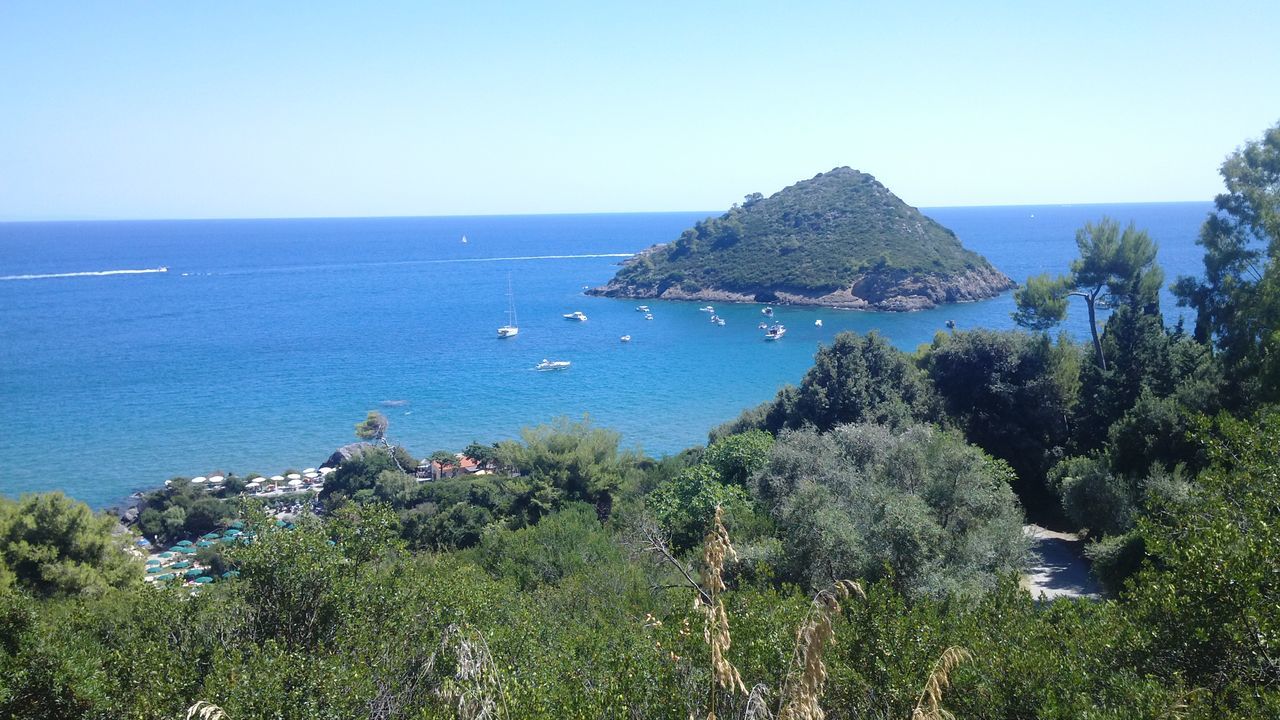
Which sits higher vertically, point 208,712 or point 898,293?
point 208,712

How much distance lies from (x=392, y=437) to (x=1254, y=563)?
34.2m

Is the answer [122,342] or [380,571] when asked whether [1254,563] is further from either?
[122,342]

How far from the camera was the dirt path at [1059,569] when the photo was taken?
13438 mm

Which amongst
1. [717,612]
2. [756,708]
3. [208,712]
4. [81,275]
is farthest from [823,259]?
[81,275]

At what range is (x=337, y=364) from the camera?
164 feet

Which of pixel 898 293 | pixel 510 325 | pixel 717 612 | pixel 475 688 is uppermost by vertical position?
pixel 717 612

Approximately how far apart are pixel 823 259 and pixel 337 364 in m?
47.5

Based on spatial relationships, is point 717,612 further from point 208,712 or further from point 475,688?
point 208,712

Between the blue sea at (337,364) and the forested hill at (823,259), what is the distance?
4.30 meters

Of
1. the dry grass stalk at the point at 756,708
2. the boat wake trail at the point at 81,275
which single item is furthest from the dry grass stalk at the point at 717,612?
the boat wake trail at the point at 81,275

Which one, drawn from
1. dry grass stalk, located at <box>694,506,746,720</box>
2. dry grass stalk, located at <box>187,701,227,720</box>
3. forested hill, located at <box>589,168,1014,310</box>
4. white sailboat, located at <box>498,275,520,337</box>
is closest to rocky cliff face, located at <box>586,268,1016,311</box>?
forested hill, located at <box>589,168,1014,310</box>

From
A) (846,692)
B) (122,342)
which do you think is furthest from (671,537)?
(122,342)

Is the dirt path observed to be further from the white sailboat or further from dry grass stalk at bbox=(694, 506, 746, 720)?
the white sailboat

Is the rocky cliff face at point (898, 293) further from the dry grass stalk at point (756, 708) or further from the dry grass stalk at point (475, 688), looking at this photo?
the dry grass stalk at point (756, 708)
